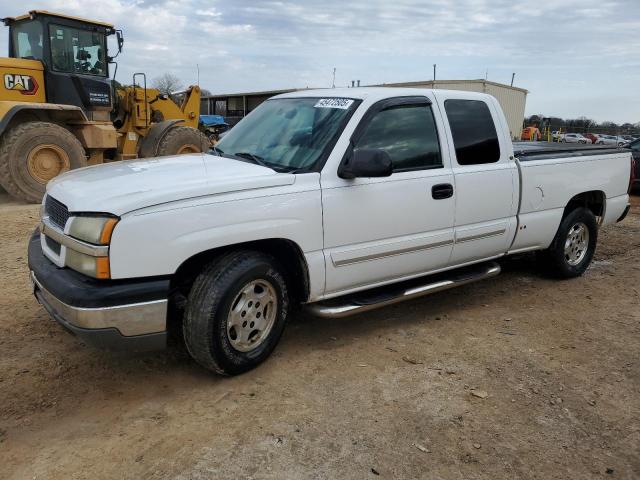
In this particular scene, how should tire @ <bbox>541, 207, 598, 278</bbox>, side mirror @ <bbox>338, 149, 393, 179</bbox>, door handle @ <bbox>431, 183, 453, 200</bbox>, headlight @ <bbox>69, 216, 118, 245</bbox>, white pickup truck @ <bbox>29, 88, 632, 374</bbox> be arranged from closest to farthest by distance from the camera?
headlight @ <bbox>69, 216, 118, 245</bbox> → white pickup truck @ <bbox>29, 88, 632, 374</bbox> → side mirror @ <bbox>338, 149, 393, 179</bbox> → door handle @ <bbox>431, 183, 453, 200</bbox> → tire @ <bbox>541, 207, 598, 278</bbox>

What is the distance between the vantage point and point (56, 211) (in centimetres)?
347

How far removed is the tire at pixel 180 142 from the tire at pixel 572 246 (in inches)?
324

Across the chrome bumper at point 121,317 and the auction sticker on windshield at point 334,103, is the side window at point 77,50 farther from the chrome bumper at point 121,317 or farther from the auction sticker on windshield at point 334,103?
the chrome bumper at point 121,317

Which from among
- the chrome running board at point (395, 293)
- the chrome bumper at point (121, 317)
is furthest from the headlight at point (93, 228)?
the chrome running board at point (395, 293)

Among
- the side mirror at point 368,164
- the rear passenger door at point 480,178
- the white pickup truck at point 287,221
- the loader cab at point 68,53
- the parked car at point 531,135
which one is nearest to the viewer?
the white pickup truck at point 287,221

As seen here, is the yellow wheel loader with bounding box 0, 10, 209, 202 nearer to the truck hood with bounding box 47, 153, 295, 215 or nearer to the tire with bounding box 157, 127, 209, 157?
the tire with bounding box 157, 127, 209, 157

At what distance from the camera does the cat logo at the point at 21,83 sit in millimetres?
9625

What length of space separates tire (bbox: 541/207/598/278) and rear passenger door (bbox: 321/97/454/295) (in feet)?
6.00

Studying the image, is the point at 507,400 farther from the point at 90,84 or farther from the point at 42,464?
the point at 90,84

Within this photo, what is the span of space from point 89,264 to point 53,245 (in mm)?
590

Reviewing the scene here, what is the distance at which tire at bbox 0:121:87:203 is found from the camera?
30.4 ft

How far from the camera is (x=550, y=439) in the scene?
3043mm

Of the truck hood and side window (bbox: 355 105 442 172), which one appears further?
side window (bbox: 355 105 442 172)

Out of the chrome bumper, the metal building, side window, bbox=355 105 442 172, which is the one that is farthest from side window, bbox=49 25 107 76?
the metal building
